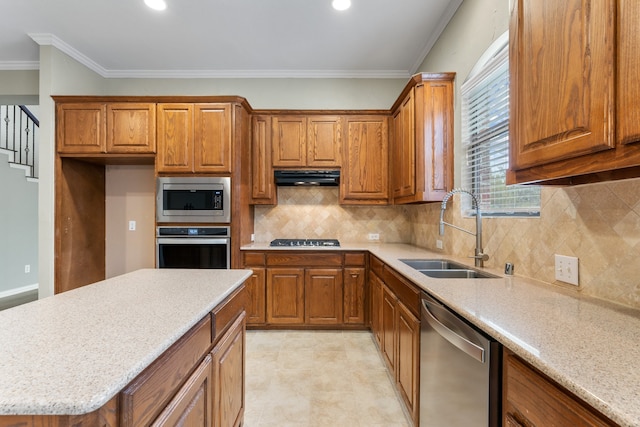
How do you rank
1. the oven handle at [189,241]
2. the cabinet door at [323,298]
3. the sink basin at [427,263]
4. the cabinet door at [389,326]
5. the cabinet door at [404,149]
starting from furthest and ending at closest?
the cabinet door at [323,298]
the oven handle at [189,241]
the cabinet door at [404,149]
the sink basin at [427,263]
the cabinet door at [389,326]

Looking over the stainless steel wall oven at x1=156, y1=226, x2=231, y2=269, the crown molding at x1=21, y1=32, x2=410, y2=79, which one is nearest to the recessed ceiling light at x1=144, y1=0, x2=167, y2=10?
the crown molding at x1=21, y1=32, x2=410, y2=79

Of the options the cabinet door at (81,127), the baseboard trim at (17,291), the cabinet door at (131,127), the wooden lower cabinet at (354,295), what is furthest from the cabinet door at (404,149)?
the baseboard trim at (17,291)

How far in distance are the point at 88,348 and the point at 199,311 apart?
0.33 meters

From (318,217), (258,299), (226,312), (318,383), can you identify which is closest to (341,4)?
(318,217)

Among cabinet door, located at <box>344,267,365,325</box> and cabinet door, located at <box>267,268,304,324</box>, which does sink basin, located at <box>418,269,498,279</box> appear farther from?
cabinet door, located at <box>267,268,304,324</box>

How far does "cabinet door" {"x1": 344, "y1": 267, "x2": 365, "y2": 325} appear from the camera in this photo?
10.00 feet

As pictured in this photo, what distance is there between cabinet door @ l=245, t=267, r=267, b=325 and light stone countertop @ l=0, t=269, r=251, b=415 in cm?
170

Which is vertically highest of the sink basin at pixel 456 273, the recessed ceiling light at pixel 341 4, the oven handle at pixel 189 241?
the recessed ceiling light at pixel 341 4

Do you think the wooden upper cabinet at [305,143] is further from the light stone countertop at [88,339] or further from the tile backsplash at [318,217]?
the light stone countertop at [88,339]

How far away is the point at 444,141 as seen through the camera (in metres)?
2.49

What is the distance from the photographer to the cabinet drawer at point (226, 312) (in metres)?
1.19

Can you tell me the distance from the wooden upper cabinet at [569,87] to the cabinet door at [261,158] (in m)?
2.58

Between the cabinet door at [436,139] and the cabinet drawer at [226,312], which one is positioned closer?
the cabinet drawer at [226,312]

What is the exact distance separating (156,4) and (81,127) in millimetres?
1502
